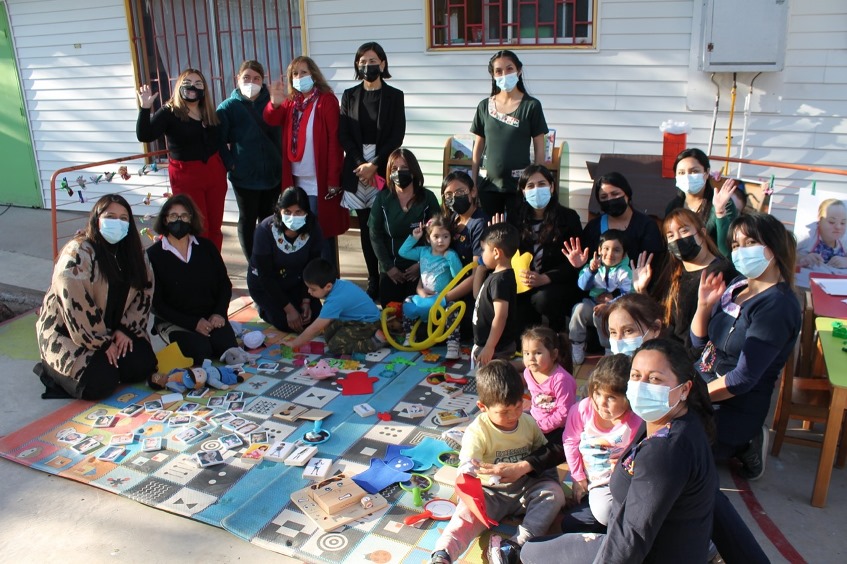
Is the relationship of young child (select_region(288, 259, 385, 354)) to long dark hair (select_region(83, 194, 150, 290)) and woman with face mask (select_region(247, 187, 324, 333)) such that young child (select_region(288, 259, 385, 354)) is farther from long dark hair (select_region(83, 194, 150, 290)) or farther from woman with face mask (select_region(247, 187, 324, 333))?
long dark hair (select_region(83, 194, 150, 290))

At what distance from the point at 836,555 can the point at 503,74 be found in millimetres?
3698

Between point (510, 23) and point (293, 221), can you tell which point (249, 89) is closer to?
point (293, 221)

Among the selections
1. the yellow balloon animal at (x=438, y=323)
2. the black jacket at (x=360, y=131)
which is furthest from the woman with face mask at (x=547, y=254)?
the black jacket at (x=360, y=131)

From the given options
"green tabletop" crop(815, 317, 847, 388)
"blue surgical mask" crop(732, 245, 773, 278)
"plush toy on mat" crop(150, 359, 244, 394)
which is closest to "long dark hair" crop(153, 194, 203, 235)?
"plush toy on mat" crop(150, 359, 244, 394)

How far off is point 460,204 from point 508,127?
0.76m

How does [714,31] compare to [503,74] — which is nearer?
[503,74]

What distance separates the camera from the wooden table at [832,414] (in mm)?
3152

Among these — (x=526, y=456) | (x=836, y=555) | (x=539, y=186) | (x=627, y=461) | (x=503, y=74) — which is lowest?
(x=836, y=555)

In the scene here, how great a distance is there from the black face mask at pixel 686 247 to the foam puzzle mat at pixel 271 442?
4.75 feet

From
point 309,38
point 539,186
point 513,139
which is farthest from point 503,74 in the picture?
point 309,38

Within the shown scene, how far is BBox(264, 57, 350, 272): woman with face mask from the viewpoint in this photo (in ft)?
19.1

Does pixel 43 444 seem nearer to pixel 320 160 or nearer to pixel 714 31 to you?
pixel 320 160

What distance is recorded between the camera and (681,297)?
4.12 meters

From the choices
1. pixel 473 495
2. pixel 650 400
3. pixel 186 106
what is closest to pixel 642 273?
pixel 473 495
